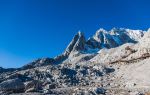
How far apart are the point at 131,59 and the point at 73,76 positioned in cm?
2722

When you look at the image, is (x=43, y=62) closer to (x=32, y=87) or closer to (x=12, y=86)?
(x=32, y=87)

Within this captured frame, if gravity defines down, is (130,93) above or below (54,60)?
below

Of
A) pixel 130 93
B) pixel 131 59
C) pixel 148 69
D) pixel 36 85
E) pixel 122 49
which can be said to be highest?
pixel 122 49

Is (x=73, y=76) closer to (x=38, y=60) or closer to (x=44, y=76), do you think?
(x=44, y=76)

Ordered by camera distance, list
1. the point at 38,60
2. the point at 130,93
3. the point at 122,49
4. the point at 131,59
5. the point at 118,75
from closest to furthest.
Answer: the point at 130,93 < the point at 118,75 < the point at 131,59 < the point at 122,49 < the point at 38,60

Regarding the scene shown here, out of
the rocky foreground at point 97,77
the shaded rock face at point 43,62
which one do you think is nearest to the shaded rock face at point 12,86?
the rocky foreground at point 97,77

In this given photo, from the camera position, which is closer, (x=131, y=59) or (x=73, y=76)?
(x=73, y=76)

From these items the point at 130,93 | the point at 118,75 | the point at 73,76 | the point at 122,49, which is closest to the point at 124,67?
the point at 118,75

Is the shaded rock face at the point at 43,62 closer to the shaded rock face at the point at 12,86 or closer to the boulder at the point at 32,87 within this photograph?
the boulder at the point at 32,87

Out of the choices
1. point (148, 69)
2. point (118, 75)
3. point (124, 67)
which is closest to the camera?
point (148, 69)

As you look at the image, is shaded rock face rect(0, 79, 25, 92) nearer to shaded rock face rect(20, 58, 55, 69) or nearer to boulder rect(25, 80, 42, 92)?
boulder rect(25, 80, 42, 92)

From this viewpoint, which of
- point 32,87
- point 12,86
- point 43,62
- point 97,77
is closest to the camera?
point 12,86

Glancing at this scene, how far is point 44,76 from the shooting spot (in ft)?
362

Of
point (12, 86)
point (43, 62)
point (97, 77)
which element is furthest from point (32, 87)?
point (43, 62)
